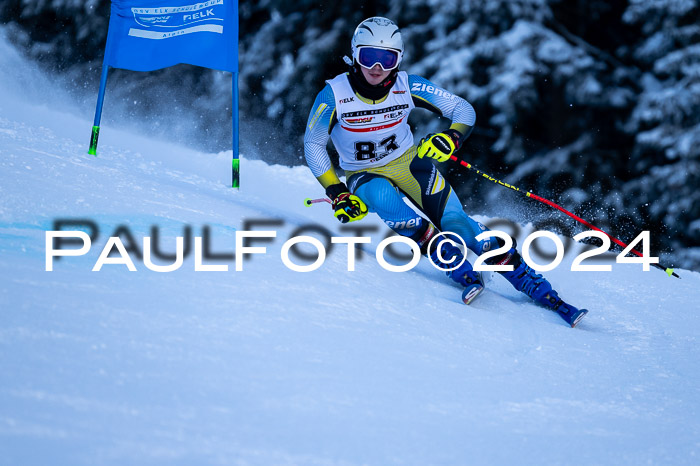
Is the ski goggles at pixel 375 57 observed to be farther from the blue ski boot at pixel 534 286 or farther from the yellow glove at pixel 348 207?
the blue ski boot at pixel 534 286

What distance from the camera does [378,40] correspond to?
11.9 ft

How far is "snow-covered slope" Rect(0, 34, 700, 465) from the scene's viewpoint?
5.60 ft

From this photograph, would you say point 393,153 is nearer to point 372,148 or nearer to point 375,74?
point 372,148

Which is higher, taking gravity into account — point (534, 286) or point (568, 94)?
point (568, 94)

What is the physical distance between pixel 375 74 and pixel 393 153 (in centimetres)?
48

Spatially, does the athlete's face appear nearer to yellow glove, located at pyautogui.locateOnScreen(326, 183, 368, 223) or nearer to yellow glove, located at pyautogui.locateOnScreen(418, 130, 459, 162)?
yellow glove, located at pyautogui.locateOnScreen(418, 130, 459, 162)

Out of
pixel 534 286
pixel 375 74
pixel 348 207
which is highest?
pixel 375 74

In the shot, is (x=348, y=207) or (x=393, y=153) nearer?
(x=348, y=207)

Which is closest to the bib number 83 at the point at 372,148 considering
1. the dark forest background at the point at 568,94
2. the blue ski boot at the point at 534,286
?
the blue ski boot at the point at 534,286

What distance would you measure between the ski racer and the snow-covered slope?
0.62 feet

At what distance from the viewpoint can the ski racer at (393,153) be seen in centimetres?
367

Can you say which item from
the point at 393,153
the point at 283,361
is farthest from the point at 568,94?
the point at 283,361

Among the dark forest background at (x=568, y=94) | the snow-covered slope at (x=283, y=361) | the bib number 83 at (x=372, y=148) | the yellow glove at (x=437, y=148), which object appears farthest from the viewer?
the dark forest background at (x=568, y=94)

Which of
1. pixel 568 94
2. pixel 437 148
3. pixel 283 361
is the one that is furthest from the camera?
pixel 568 94
